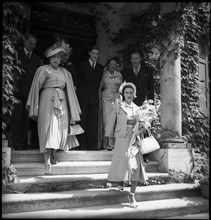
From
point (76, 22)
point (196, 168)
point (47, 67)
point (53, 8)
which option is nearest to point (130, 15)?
point (76, 22)

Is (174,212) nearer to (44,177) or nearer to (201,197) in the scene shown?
(201,197)

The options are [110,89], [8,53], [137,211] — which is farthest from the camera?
[110,89]

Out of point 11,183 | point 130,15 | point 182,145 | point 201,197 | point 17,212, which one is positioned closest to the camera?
point 17,212

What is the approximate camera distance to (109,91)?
19.4 feet

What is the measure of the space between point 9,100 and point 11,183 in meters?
1.18

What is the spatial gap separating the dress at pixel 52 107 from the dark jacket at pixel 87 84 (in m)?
0.88

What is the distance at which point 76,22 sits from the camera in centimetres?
694

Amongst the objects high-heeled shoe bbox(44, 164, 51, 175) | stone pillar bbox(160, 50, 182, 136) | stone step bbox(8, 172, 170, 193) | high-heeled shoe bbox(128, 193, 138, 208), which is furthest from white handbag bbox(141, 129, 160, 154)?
stone pillar bbox(160, 50, 182, 136)

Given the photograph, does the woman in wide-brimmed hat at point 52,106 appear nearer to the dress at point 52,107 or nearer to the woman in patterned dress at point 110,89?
the dress at point 52,107

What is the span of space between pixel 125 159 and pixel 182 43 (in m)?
3.08

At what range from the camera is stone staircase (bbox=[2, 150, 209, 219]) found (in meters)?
3.48

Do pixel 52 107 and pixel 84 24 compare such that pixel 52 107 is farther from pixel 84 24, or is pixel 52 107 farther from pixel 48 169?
pixel 84 24

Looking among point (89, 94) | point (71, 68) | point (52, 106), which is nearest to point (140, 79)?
point (89, 94)

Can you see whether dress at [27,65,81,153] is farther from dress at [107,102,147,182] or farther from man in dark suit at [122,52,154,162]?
man in dark suit at [122,52,154,162]
